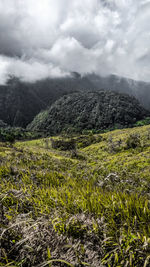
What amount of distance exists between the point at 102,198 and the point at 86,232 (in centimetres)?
61

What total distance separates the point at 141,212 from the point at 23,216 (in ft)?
4.65

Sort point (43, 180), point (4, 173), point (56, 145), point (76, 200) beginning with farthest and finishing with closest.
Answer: point (56, 145)
point (4, 173)
point (43, 180)
point (76, 200)

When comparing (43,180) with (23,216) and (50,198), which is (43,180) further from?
(23,216)

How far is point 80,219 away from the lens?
174cm

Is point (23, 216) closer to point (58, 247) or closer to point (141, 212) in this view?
point (58, 247)

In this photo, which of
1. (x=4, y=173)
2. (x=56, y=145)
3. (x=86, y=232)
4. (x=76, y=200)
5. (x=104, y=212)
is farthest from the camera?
(x=56, y=145)

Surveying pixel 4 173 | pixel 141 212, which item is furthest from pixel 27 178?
pixel 141 212

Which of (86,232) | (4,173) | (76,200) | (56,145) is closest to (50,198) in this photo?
(76,200)

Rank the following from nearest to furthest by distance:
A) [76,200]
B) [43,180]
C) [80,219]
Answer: [80,219], [76,200], [43,180]

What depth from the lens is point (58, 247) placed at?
137cm

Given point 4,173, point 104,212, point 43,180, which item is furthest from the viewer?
point 4,173

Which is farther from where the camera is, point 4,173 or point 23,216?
point 4,173

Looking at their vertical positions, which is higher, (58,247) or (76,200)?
(76,200)

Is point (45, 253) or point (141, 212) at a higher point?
point (141, 212)
